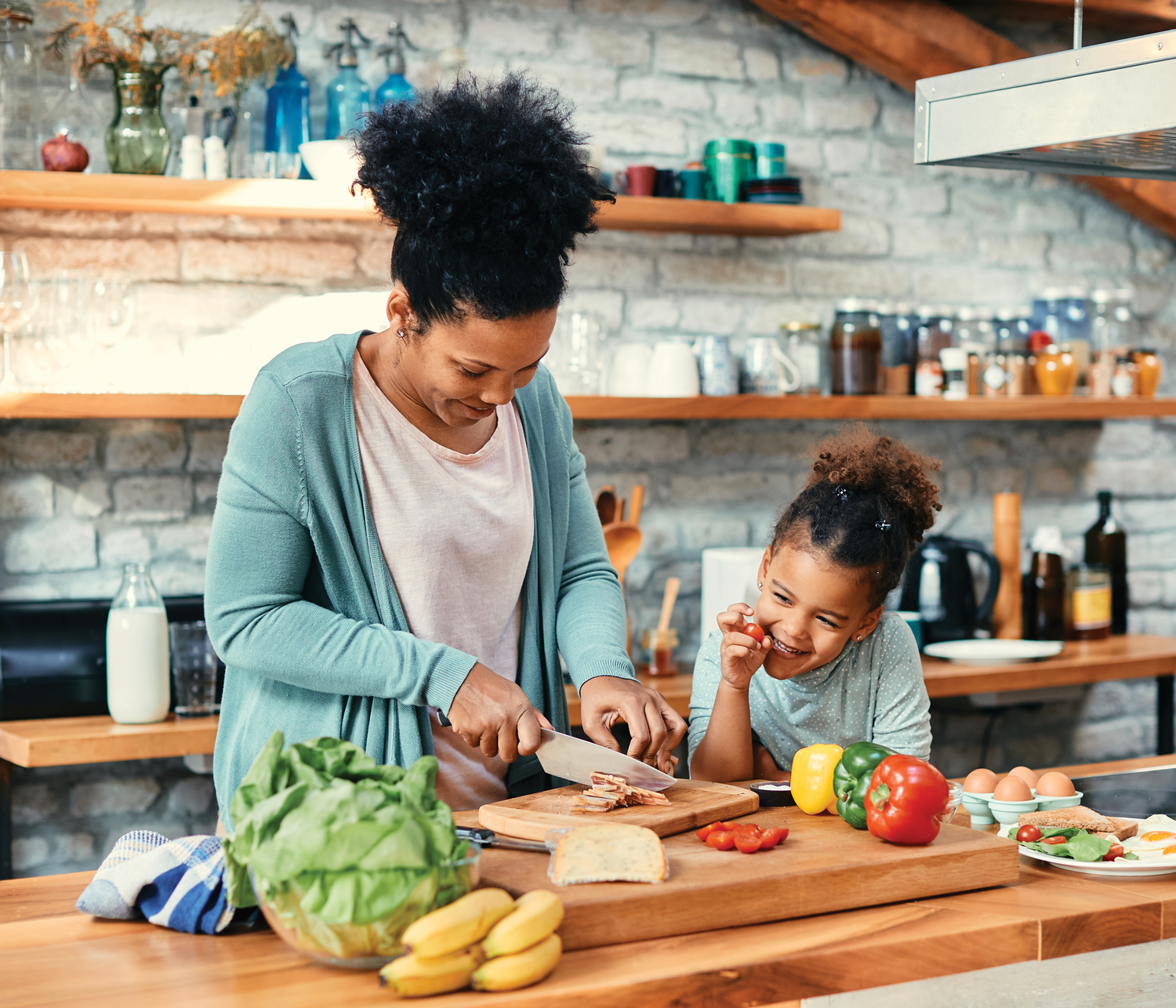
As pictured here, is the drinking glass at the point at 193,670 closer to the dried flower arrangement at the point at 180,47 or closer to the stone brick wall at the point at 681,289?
the stone brick wall at the point at 681,289

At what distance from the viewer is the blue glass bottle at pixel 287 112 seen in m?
2.90

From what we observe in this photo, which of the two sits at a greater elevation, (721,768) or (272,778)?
(272,778)

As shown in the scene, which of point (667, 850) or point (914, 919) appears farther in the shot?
point (667, 850)

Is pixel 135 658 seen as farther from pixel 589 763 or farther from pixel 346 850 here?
pixel 346 850

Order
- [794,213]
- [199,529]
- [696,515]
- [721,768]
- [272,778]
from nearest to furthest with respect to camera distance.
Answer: [272,778], [721,768], [199,529], [794,213], [696,515]

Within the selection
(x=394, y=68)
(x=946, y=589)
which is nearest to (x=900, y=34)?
(x=394, y=68)

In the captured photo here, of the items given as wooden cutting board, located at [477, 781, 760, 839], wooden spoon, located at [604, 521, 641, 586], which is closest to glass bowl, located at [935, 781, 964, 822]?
wooden cutting board, located at [477, 781, 760, 839]

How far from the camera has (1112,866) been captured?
1350 millimetres

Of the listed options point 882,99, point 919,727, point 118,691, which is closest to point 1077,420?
point 882,99

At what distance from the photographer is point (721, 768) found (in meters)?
1.77

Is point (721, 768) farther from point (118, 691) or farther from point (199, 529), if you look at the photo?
point (199, 529)

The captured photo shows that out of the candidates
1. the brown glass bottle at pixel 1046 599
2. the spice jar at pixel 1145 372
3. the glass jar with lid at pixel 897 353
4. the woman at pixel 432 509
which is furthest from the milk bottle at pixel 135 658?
the spice jar at pixel 1145 372

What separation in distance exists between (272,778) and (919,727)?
1038 mm

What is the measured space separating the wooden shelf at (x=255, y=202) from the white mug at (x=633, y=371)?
1.04 feet
